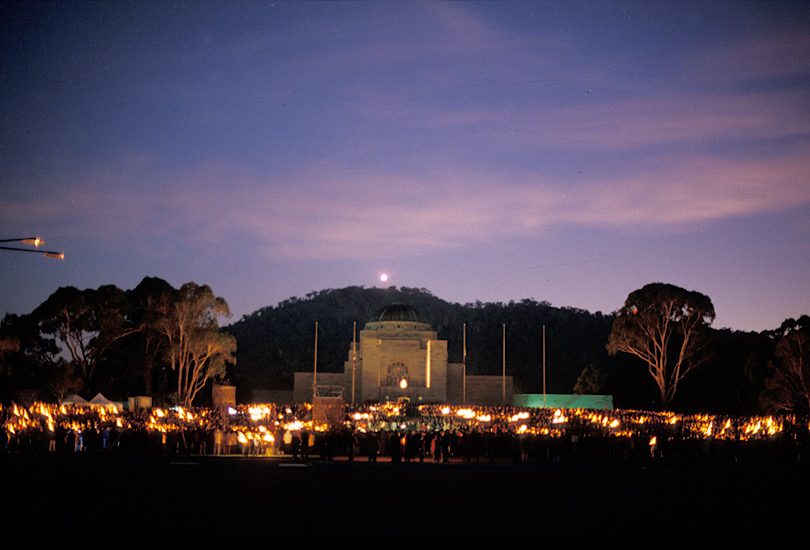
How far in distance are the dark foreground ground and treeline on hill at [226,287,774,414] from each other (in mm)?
35627

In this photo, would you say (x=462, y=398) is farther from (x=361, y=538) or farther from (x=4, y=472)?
(x=361, y=538)

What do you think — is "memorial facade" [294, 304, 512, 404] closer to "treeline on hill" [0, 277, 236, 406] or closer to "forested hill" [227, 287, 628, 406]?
"forested hill" [227, 287, 628, 406]

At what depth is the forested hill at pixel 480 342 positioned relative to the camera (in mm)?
101438

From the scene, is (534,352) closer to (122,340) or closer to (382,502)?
(122,340)

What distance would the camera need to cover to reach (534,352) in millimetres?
105938

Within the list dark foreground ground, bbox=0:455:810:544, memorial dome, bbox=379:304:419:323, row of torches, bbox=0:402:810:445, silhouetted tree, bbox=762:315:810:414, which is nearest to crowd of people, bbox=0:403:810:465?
row of torches, bbox=0:402:810:445

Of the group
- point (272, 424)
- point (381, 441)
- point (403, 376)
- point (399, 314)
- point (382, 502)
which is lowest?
point (381, 441)

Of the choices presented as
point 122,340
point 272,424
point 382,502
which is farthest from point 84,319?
Result: point 382,502

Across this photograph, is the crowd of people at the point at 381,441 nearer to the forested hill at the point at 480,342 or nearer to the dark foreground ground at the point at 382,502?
the dark foreground ground at the point at 382,502

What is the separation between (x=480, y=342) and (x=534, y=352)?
10563mm

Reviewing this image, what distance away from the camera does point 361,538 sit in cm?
1198

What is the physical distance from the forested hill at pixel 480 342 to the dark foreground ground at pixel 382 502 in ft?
186

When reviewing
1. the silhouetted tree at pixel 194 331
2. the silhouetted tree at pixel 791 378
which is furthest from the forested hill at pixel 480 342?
the silhouetted tree at pixel 791 378

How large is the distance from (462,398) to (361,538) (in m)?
59.9
